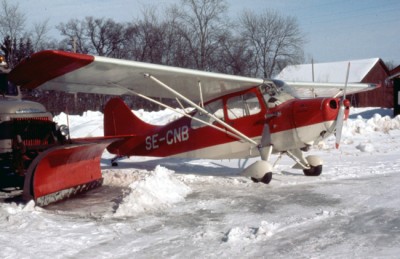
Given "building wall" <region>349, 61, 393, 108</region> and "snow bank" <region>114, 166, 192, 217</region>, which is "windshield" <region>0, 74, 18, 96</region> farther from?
"building wall" <region>349, 61, 393, 108</region>

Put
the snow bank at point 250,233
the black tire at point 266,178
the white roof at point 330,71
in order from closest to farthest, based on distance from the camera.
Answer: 1. the snow bank at point 250,233
2. the black tire at point 266,178
3. the white roof at point 330,71

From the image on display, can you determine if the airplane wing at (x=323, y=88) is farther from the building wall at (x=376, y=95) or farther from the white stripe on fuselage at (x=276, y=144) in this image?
the building wall at (x=376, y=95)

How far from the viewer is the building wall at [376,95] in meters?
51.9

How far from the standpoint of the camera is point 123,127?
468 inches

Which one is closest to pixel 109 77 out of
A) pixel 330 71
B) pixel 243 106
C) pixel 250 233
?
pixel 243 106

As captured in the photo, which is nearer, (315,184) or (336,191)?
(336,191)

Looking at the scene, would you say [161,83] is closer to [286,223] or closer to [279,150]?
[279,150]

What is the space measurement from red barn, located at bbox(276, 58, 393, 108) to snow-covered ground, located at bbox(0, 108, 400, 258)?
4429cm

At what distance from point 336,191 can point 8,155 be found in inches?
219

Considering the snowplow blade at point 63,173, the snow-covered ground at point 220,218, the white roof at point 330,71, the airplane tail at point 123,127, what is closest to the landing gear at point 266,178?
the snow-covered ground at point 220,218

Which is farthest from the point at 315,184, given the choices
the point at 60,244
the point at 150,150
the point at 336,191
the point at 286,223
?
the point at 60,244

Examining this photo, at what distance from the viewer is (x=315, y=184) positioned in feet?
27.4

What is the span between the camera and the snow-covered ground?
4570 mm

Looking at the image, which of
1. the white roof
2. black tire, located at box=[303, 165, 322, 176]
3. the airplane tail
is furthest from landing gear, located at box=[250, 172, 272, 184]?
the white roof
